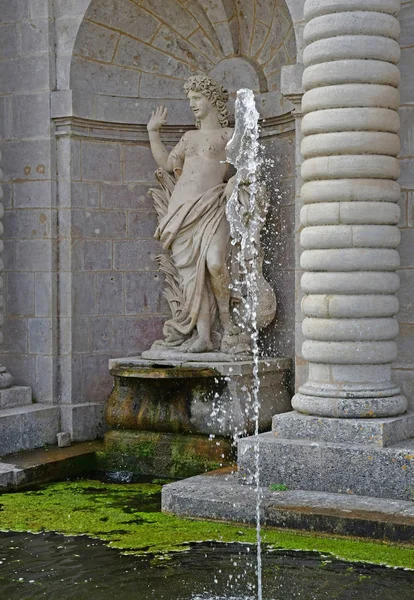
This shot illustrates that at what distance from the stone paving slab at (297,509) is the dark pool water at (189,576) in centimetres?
36

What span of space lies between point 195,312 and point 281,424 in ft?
7.35

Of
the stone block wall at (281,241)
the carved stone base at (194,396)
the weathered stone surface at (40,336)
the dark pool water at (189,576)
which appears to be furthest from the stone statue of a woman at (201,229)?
the dark pool water at (189,576)

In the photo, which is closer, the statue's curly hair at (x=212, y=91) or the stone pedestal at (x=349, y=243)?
the stone pedestal at (x=349, y=243)

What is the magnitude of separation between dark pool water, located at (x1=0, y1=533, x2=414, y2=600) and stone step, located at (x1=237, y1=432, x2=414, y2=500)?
0.89 metres

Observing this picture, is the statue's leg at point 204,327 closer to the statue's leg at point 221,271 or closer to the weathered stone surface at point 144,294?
the statue's leg at point 221,271

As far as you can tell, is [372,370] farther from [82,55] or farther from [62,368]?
[82,55]

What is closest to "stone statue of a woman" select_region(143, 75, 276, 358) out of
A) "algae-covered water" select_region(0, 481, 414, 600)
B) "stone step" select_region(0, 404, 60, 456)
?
"stone step" select_region(0, 404, 60, 456)

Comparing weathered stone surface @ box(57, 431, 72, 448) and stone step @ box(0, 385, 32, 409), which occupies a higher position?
stone step @ box(0, 385, 32, 409)

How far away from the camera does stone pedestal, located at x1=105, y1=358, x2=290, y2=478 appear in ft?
27.0

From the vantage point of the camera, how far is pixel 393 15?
6836 mm

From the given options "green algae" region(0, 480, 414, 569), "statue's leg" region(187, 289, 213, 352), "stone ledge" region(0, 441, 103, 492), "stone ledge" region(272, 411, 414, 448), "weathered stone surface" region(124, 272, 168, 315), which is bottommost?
"green algae" region(0, 480, 414, 569)

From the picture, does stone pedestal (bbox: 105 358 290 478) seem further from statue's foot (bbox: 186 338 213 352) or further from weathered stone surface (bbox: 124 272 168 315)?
weathered stone surface (bbox: 124 272 168 315)

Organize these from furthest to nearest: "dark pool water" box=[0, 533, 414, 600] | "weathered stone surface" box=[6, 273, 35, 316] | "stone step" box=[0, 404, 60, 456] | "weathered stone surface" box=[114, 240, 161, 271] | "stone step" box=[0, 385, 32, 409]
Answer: "weathered stone surface" box=[114, 240, 161, 271] < "weathered stone surface" box=[6, 273, 35, 316] < "stone step" box=[0, 385, 32, 409] < "stone step" box=[0, 404, 60, 456] < "dark pool water" box=[0, 533, 414, 600]

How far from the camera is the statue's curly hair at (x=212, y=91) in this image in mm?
8992
